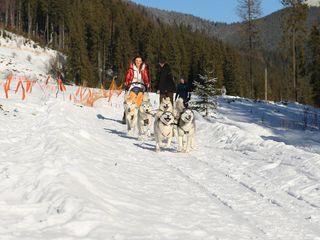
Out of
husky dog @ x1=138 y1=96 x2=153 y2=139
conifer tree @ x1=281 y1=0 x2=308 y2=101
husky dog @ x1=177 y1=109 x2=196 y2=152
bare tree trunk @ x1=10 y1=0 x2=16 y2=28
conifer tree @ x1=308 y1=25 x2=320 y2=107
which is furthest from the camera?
bare tree trunk @ x1=10 y1=0 x2=16 y2=28

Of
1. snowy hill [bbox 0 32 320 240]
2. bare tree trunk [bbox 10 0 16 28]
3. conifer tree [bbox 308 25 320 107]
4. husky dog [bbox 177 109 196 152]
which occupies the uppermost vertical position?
bare tree trunk [bbox 10 0 16 28]

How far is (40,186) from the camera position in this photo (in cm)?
512

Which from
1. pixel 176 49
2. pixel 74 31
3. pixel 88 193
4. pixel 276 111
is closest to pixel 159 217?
pixel 88 193

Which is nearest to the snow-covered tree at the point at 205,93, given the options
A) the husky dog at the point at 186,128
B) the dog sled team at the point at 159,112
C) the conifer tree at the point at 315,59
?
the dog sled team at the point at 159,112

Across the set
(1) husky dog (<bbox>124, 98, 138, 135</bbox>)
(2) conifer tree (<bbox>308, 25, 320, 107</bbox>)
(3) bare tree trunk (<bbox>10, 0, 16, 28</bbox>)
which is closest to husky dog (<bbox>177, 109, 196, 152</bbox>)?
(1) husky dog (<bbox>124, 98, 138, 135</bbox>)

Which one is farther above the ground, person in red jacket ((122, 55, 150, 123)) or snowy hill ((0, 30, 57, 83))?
snowy hill ((0, 30, 57, 83))

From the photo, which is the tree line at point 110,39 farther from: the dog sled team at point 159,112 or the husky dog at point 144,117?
the husky dog at point 144,117

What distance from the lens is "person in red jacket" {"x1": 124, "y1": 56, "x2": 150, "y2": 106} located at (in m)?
13.0

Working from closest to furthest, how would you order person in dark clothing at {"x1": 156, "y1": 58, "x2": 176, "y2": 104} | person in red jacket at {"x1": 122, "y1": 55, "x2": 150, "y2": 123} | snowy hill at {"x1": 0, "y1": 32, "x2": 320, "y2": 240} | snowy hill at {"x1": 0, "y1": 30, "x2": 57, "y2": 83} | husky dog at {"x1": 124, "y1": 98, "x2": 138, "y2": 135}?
snowy hill at {"x1": 0, "y1": 32, "x2": 320, "y2": 240}, husky dog at {"x1": 124, "y1": 98, "x2": 138, "y2": 135}, person in red jacket at {"x1": 122, "y1": 55, "x2": 150, "y2": 123}, person in dark clothing at {"x1": 156, "y1": 58, "x2": 176, "y2": 104}, snowy hill at {"x1": 0, "y1": 30, "x2": 57, "y2": 83}

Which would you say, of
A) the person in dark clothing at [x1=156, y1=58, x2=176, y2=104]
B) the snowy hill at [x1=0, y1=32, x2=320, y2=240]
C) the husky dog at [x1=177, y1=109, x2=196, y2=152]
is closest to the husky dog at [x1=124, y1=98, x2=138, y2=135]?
the snowy hill at [x1=0, y1=32, x2=320, y2=240]

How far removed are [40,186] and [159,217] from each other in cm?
155

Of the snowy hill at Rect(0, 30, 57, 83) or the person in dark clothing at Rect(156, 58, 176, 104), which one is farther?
the snowy hill at Rect(0, 30, 57, 83)

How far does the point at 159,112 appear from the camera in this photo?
10016 millimetres

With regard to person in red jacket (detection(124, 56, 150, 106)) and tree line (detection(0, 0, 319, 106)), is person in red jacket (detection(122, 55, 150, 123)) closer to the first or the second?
person in red jacket (detection(124, 56, 150, 106))
